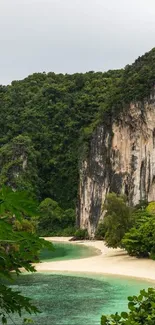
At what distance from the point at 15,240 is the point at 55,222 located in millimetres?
57529

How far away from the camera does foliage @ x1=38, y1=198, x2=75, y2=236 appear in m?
57.1

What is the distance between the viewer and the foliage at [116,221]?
3127cm

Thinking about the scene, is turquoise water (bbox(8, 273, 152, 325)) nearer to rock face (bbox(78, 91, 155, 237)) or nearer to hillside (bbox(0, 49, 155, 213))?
rock face (bbox(78, 91, 155, 237))

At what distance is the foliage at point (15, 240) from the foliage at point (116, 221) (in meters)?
29.6

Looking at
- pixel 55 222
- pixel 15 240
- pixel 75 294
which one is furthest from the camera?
pixel 55 222

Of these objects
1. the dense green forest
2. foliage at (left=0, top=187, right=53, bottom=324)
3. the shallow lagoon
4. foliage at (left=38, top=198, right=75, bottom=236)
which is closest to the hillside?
the dense green forest

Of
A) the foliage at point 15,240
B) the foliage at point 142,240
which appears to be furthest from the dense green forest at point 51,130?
the foliage at point 15,240

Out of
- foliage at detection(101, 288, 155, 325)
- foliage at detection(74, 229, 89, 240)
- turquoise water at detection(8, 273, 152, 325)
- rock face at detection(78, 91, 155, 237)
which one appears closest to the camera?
foliage at detection(101, 288, 155, 325)

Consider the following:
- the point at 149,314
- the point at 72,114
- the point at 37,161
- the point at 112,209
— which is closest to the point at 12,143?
the point at 37,161

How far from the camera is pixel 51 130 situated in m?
69.8

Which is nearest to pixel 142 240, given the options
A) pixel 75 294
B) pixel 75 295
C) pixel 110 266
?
pixel 110 266

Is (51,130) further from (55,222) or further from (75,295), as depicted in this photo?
(75,295)

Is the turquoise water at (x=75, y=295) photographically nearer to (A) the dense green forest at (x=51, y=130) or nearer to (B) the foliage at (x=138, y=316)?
(B) the foliage at (x=138, y=316)

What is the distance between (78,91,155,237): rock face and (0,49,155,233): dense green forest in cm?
388
